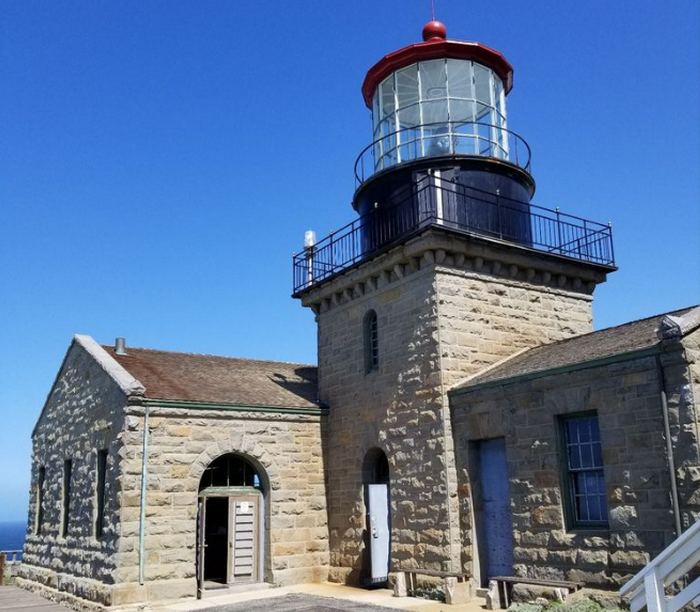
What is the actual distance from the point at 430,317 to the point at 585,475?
395 cm

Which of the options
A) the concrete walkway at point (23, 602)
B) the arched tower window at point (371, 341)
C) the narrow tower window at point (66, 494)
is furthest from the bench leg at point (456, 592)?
the narrow tower window at point (66, 494)

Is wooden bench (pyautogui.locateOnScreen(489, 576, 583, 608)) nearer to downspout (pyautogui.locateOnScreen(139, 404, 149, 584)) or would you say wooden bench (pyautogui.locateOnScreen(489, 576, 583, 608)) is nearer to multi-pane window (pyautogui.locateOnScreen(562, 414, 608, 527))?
multi-pane window (pyautogui.locateOnScreen(562, 414, 608, 527))

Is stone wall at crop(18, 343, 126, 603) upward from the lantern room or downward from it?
downward

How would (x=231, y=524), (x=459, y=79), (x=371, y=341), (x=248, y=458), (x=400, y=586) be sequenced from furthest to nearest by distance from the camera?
(x=459, y=79) → (x=371, y=341) → (x=248, y=458) → (x=231, y=524) → (x=400, y=586)

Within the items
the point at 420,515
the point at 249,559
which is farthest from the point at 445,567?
the point at 249,559

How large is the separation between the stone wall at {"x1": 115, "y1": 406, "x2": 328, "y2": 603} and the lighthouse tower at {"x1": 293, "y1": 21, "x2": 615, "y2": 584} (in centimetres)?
51

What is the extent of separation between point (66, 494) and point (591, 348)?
1163cm

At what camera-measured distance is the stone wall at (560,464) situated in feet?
31.8

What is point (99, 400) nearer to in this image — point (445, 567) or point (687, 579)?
point (445, 567)

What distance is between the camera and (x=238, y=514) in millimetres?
14266

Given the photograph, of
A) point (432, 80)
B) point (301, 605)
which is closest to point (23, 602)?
point (301, 605)

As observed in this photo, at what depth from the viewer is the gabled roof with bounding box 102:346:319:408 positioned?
47.2 feet

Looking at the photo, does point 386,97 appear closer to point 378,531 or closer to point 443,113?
point 443,113

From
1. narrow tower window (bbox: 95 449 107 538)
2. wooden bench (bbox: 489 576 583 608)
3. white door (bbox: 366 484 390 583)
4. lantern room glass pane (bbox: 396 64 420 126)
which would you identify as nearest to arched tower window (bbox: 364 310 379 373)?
white door (bbox: 366 484 390 583)
